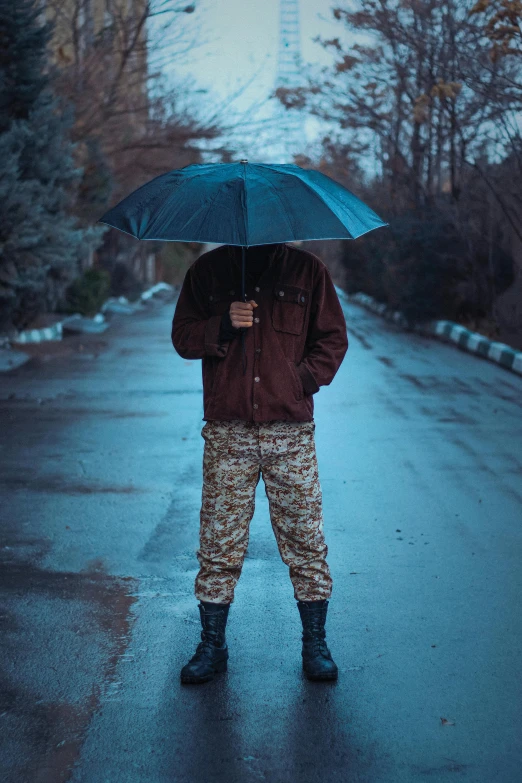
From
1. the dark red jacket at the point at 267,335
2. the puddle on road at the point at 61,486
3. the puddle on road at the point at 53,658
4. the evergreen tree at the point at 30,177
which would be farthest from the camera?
the evergreen tree at the point at 30,177

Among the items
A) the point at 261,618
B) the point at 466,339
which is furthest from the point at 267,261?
the point at 466,339

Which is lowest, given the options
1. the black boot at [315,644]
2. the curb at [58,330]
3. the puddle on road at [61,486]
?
the curb at [58,330]

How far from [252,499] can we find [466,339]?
1462cm

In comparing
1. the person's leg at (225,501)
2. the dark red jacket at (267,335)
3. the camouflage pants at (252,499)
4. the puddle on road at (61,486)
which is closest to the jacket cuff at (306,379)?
the dark red jacket at (267,335)

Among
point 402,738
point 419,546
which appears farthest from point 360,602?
point 402,738

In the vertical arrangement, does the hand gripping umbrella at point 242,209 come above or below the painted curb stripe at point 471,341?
above

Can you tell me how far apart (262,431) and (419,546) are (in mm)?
2236

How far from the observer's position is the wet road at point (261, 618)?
136 inches

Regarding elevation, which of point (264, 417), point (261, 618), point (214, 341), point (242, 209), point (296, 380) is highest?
point (242, 209)

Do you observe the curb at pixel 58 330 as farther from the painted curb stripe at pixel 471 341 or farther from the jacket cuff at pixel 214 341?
the jacket cuff at pixel 214 341

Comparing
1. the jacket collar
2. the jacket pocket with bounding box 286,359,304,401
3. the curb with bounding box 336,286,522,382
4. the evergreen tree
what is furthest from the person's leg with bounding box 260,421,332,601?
the curb with bounding box 336,286,522,382

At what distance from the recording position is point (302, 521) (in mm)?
4062

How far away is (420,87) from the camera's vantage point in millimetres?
21391

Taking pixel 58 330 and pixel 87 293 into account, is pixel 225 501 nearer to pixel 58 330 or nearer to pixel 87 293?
pixel 58 330
